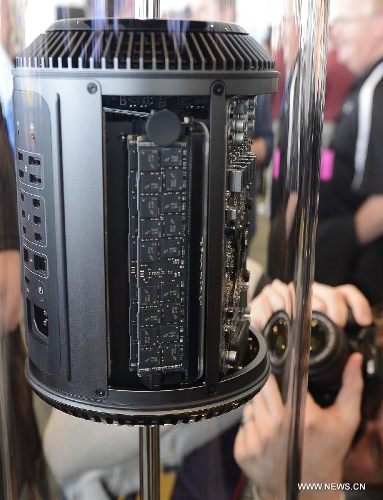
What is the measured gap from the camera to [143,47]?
17.3 inches

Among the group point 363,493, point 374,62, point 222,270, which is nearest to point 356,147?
point 374,62

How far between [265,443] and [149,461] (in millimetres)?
249

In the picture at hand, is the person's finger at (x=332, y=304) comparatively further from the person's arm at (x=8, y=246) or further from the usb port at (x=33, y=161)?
the usb port at (x=33, y=161)

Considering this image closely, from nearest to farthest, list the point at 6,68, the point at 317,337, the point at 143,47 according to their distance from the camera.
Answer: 1. the point at 143,47
2. the point at 6,68
3. the point at 317,337

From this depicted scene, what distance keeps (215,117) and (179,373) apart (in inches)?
7.7

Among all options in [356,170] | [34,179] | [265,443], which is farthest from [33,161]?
[356,170]

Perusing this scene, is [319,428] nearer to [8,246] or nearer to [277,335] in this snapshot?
[277,335]

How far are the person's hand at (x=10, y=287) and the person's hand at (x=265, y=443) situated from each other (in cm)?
29

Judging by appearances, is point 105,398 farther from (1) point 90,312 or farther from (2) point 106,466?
(2) point 106,466

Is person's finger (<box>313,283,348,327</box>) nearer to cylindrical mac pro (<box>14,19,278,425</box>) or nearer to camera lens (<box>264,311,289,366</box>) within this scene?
camera lens (<box>264,311,289,366</box>)

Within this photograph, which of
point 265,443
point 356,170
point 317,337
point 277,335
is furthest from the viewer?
point 356,170

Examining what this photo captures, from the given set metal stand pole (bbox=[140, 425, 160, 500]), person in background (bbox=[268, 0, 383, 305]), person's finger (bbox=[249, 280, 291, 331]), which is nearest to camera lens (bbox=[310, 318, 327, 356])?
person in background (bbox=[268, 0, 383, 305])

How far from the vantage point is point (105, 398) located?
48 centimetres

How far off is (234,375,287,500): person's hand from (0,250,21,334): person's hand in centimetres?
29
